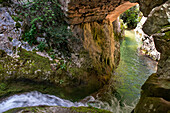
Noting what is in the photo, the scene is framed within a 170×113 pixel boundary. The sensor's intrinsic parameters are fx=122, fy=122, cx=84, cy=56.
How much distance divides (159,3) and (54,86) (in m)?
3.83

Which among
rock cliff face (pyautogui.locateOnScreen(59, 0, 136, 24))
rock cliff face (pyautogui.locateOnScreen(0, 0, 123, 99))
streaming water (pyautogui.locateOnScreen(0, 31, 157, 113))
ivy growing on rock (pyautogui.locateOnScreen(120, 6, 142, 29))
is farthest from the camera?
ivy growing on rock (pyautogui.locateOnScreen(120, 6, 142, 29))

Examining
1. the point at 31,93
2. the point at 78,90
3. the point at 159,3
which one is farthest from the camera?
the point at 78,90

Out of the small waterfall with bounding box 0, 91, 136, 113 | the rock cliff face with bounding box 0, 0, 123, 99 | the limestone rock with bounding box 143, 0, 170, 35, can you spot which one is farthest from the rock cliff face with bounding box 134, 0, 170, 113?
the rock cliff face with bounding box 0, 0, 123, 99

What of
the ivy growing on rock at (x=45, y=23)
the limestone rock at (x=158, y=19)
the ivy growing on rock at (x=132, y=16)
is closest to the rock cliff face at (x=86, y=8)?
the ivy growing on rock at (x=45, y=23)

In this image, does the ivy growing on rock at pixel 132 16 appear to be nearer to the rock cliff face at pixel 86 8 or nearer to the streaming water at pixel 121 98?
the streaming water at pixel 121 98

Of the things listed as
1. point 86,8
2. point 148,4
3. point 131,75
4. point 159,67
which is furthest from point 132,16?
point 159,67

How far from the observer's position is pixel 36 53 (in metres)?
4.02

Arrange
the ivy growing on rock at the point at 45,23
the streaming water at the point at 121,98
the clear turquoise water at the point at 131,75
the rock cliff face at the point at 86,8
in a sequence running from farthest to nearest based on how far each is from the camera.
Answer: the clear turquoise water at the point at 131,75 → the rock cliff face at the point at 86,8 → the ivy growing on rock at the point at 45,23 → the streaming water at the point at 121,98

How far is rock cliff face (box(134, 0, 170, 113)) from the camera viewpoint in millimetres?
2241

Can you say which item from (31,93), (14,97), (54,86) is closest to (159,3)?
(54,86)

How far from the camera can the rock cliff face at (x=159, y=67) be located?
224cm

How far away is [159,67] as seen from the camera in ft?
9.81

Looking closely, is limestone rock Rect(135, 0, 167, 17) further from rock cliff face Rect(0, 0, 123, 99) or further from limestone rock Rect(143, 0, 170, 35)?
rock cliff face Rect(0, 0, 123, 99)

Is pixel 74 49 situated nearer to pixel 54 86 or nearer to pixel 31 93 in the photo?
pixel 54 86
